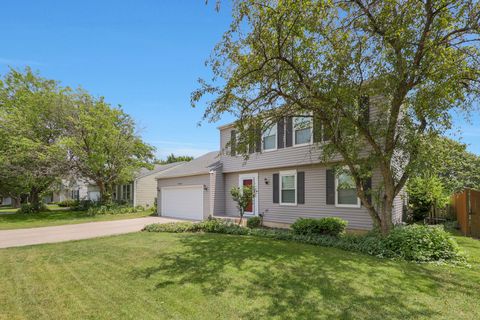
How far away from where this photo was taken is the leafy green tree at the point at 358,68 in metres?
6.43

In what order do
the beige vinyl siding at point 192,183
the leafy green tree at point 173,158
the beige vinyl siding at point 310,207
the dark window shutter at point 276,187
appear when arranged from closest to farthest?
1. the beige vinyl siding at point 310,207
2. the dark window shutter at point 276,187
3. the beige vinyl siding at point 192,183
4. the leafy green tree at point 173,158

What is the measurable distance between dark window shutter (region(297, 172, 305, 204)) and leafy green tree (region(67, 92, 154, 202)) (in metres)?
14.2

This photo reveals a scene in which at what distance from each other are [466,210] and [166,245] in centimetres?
976

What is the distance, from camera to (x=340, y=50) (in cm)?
711

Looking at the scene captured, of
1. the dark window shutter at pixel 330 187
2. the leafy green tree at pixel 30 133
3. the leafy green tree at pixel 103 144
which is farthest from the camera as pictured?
the leafy green tree at pixel 103 144

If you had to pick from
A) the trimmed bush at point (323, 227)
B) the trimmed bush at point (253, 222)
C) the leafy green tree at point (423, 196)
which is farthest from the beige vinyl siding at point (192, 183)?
the leafy green tree at point (423, 196)

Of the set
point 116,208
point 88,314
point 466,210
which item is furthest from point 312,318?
point 116,208

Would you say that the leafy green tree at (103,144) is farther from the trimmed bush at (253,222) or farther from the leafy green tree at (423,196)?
the leafy green tree at (423,196)

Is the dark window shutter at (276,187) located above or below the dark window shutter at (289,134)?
below

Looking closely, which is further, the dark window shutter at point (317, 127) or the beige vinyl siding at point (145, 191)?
the beige vinyl siding at point (145, 191)

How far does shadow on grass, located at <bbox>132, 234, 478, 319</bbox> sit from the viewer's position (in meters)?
3.92

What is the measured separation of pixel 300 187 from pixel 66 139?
16.0m

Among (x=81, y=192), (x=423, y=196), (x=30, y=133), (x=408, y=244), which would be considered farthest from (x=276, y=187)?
(x=81, y=192)

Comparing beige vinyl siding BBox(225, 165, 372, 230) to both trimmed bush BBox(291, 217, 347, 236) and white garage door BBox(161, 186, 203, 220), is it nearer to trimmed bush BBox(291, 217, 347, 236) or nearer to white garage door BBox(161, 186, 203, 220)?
trimmed bush BBox(291, 217, 347, 236)
